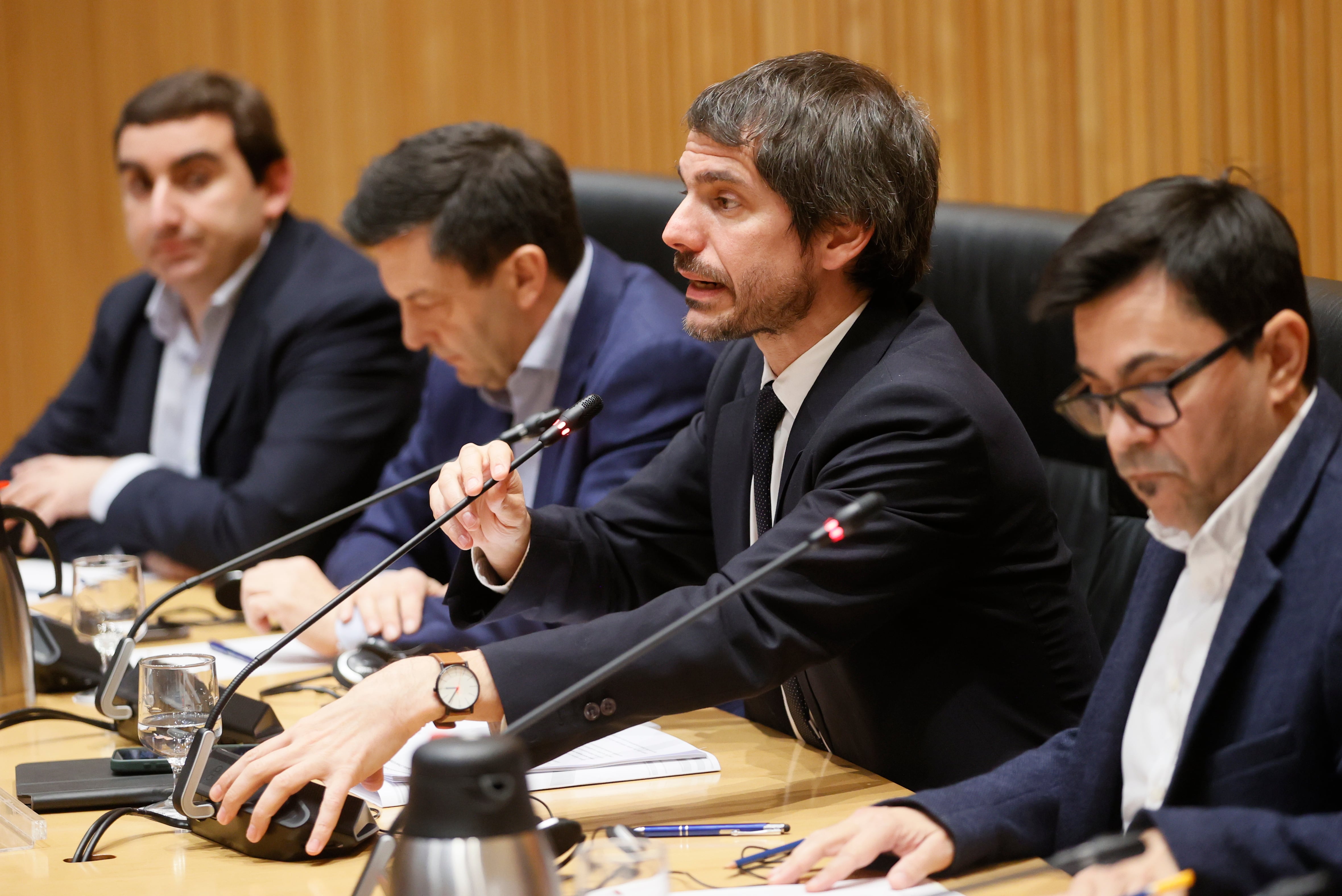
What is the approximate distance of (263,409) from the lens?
11.2ft

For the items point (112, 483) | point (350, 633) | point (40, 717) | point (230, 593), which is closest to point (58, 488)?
point (112, 483)

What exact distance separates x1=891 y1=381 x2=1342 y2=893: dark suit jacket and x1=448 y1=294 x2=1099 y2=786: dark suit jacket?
343 millimetres

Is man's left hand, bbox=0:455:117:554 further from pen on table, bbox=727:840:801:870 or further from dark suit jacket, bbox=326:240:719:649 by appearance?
pen on table, bbox=727:840:801:870

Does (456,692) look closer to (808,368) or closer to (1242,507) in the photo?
(808,368)

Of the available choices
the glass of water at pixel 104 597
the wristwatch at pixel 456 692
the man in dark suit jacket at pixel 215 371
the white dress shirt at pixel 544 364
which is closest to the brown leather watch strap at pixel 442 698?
the wristwatch at pixel 456 692

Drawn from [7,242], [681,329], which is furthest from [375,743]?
[7,242]

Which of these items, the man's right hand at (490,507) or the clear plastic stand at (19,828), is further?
the man's right hand at (490,507)

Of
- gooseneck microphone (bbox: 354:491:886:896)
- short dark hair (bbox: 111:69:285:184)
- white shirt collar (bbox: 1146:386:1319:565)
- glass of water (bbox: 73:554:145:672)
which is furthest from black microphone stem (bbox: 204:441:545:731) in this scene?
short dark hair (bbox: 111:69:285:184)

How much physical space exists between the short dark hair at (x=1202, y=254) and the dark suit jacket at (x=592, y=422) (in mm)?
1154

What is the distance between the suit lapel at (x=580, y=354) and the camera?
2691 mm

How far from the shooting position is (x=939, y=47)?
3.11 metres

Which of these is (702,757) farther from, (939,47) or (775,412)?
(939,47)

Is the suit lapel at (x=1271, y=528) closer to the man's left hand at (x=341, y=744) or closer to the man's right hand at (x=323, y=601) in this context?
the man's left hand at (x=341, y=744)

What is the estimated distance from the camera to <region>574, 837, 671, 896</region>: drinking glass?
1195 mm
